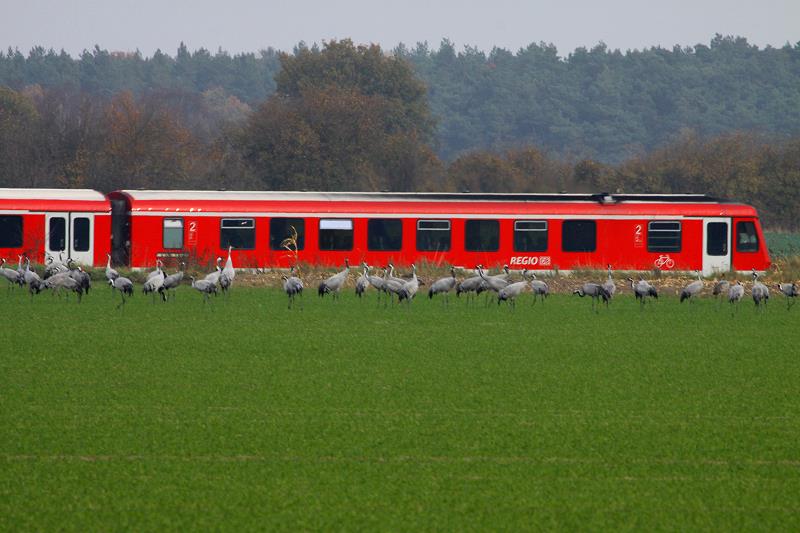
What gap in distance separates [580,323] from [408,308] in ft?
15.1

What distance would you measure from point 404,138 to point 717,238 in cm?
4490

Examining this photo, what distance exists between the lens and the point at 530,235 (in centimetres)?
4197

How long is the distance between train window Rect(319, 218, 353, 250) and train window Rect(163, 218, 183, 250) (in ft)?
12.6

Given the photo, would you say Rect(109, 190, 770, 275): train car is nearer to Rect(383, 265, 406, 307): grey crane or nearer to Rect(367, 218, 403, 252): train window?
Rect(367, 218, 403, 252): train window

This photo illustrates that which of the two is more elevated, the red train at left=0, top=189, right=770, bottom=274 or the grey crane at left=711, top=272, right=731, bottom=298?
the red train at left=0, top=189, right=770, bottom=274

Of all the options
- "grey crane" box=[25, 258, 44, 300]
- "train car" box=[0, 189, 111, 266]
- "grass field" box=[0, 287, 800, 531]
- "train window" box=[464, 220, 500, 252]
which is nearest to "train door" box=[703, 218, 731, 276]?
"train window" box=[464, 220, 500, 252]

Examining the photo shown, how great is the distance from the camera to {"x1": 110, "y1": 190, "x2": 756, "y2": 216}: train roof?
41094 mm

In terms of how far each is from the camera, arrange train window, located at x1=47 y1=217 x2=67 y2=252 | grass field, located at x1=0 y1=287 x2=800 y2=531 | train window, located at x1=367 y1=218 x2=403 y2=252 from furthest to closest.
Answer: train window, located at x1=367 y1=218 x2=403 y2=252 → train window, located at x1=47 y1=217 x2=67 y2=252 → grass field, located at x1=0 y1=287 x2=800 y2=531

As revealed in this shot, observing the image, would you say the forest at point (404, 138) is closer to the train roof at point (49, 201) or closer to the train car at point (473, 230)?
the train car at point (473, 230)

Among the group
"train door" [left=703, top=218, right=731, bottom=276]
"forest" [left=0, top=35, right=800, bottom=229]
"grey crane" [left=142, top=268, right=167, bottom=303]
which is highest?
"forest" [left=0, top=35, right=800, bottom=229]

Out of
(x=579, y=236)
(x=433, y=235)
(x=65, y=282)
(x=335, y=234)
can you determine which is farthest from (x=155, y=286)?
(x=579, y=236)

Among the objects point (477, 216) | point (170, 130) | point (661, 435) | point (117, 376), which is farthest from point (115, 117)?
point (661, 435)

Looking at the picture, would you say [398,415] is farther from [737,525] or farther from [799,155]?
[799,155]

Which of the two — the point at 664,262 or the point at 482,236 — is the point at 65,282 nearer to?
the point at 482,236
